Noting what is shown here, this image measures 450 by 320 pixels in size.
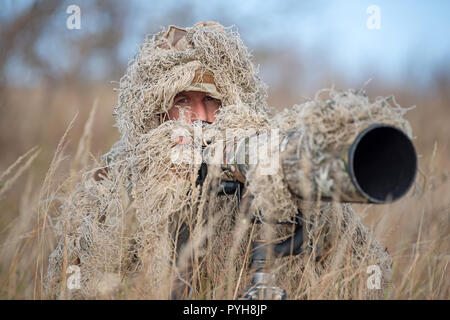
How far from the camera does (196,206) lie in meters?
1.46

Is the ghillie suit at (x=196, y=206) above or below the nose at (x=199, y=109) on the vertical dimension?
below

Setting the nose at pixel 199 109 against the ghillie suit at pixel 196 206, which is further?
the nose at pixel 199 109

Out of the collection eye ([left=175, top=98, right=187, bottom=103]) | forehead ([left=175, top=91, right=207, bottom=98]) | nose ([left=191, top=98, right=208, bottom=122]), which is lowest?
nose ([left=191, top=98, right=208, bottom=122])

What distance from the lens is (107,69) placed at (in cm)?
690

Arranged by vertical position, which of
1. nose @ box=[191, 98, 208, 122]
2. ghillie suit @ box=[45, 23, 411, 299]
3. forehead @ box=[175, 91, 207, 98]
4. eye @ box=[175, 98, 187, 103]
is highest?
forehead @ box=[175, 91, 207, 98]

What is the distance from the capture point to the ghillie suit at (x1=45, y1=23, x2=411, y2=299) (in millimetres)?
1045

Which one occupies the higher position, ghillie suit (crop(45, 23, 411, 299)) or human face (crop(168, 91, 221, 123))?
human face (crop(168, 91, 221, 123))

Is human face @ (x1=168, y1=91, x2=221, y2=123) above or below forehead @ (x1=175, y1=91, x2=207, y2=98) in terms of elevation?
below

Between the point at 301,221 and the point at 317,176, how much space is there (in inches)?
12.0

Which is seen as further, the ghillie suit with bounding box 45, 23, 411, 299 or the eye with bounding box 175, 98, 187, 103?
the eye with bounding box 175, 98, 187, 103

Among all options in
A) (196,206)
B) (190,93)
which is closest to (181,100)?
(190,93)

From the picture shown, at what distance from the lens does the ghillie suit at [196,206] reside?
41.1 inches
